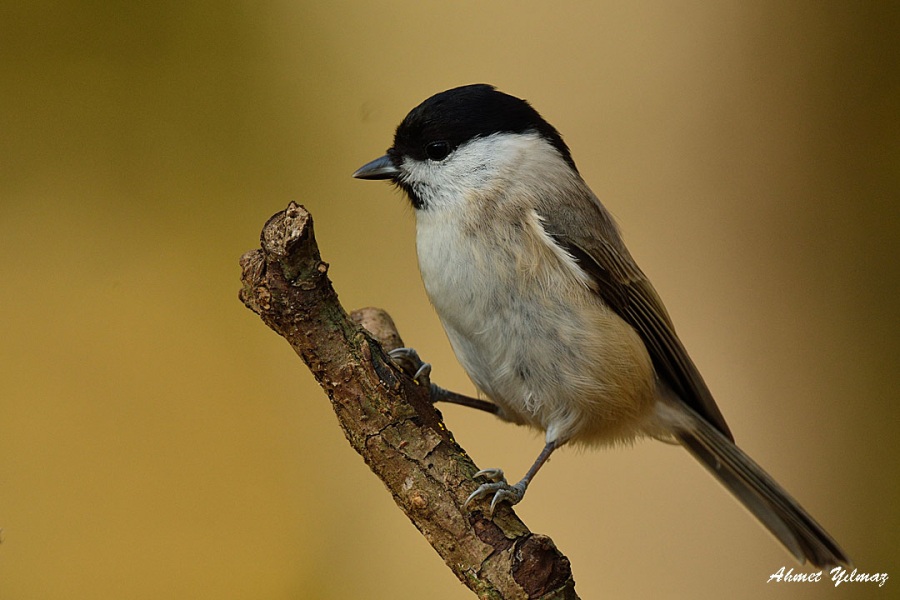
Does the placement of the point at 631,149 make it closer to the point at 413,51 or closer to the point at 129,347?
the point at 413,51

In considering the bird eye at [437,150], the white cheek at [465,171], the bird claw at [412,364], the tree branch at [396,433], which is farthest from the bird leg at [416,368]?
the bird eye at [437,150]

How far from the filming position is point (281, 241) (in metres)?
1.13

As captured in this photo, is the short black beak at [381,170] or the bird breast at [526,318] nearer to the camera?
the bird breast at [526,318]

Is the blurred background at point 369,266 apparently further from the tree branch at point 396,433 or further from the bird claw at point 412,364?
the tree branch at point 396,433

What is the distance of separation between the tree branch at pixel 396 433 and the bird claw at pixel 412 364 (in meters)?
0.20

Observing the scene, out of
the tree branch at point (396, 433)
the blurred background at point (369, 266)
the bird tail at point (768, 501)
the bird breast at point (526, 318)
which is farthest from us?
the blurred background at point (369, 266)

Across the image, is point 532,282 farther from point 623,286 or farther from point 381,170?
point 381,170

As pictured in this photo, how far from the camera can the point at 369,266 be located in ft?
8.53

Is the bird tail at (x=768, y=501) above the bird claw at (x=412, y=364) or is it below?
below

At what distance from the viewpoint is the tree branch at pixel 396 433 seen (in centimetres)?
117

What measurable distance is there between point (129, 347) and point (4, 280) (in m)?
0.40

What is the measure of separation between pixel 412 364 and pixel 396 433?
314mm

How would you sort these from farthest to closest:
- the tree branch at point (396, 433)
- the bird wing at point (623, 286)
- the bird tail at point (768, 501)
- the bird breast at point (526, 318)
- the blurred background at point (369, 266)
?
1. the blurred background at point (369, 266)
2. the bird tail at point (768, 501)
3. the bird wing at point (623, 286)
4. the bird breast at point (526, 318)
5. the tree branch at point (396, 433)

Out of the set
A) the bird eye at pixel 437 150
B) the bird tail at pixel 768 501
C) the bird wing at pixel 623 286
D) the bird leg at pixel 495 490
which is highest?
the bird eye at pixel 437 150
